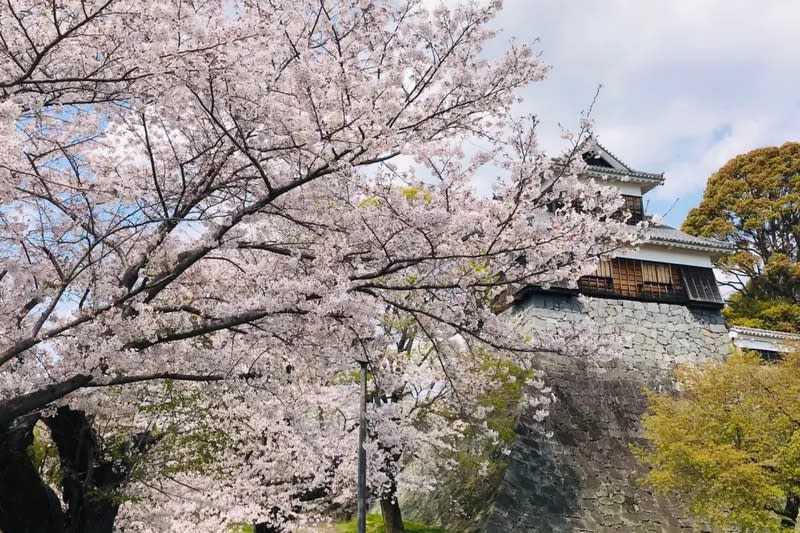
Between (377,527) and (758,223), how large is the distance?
20687mm

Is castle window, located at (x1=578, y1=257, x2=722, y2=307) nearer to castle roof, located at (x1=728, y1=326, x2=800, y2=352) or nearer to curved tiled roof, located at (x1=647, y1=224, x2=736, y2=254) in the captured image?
curved tiled roof, located at (x1=647, y1=224, x2=736, y2=254)

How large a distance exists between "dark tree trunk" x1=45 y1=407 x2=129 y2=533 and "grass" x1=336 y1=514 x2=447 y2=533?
926cm

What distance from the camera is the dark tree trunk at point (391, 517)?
14820mm

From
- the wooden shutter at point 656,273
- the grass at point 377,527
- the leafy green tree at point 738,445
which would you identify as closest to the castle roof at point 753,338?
the wooden shutter at point 656,273

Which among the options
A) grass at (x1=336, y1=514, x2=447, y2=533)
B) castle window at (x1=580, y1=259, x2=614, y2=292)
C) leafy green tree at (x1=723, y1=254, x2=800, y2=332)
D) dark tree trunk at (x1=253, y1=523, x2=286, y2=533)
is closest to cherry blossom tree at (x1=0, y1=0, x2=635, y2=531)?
dark tree trunk at (x1=253, y1=523, x2=286, y2=533)

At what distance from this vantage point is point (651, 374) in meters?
18.0

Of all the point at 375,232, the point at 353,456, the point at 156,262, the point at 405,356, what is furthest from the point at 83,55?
the point at 405,356

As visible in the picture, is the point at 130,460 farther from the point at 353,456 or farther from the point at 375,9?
the point at 375,9

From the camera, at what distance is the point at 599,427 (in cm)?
1644

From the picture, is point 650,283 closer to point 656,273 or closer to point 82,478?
point 656,273

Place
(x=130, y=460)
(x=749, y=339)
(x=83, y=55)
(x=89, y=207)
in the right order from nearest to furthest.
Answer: (x=83, y=55) → (x=89, y=207) → (x=130, y=460) → (x=749, y=339)

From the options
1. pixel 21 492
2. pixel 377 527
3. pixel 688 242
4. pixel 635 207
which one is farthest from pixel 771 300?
pixel 21 492

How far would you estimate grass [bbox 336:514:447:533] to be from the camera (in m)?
15.7

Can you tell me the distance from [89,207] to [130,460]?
4.65 metres
